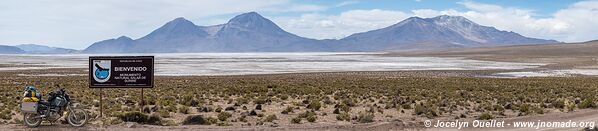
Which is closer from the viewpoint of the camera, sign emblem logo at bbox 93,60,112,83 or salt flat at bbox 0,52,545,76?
sign emblem logo at bbox 93,60,112,83

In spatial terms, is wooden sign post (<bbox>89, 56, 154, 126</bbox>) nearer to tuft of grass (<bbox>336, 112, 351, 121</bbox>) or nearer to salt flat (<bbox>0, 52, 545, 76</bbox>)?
tuft of grass (<bbox>336, 112, 351, 121</bbox>)

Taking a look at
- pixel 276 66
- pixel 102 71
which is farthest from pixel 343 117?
pixel 276 66

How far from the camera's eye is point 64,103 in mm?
14531

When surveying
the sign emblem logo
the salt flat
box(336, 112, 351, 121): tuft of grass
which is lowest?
box(336, 112, 351, 121): tuft of grass

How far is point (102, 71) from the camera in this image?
1775 cm

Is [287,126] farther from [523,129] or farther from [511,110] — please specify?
[511,110]

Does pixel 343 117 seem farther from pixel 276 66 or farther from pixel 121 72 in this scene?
pixel 276 66

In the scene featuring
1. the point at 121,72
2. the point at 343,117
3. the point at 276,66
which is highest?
the point at 121,72

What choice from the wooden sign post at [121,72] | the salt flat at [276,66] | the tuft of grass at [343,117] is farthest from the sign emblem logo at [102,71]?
the salt flat at [276,66]

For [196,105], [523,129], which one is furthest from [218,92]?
[523,129]

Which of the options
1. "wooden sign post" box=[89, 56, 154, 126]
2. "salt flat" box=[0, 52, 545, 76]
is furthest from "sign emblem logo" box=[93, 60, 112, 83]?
"salt flat" box=[0, 52, 545, 76]

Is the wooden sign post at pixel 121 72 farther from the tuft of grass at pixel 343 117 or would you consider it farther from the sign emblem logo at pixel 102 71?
the tuft of grass at pixel 343 117

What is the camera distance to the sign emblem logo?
17703 millimetres

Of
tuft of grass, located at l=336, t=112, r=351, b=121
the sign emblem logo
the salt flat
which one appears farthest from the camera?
the salt flat
